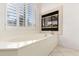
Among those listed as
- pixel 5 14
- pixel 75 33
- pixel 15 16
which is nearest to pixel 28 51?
pixel 5 14

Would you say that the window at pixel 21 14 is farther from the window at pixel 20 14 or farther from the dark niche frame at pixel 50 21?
the dark niche frame at pixel 50 21

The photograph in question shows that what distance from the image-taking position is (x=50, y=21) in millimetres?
5145

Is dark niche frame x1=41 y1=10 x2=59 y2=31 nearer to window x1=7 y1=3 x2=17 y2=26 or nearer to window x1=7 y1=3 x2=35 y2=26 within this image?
window x1=7 y1=3 x2=35 y2=26

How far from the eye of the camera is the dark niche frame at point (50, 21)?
16.2 feet

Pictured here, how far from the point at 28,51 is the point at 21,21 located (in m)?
2.47

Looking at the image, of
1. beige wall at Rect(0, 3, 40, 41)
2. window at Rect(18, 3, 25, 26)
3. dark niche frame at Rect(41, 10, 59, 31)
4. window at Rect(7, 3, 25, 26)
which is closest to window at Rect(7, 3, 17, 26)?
window at Rect(7, 3, 25, 26)

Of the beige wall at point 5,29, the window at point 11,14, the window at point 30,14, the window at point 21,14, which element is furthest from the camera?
the window at point 30,14

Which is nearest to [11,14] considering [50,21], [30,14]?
[30,14]

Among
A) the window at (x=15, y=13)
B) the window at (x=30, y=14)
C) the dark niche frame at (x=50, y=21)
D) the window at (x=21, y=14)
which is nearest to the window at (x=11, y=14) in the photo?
the window at (x=15, y=13)

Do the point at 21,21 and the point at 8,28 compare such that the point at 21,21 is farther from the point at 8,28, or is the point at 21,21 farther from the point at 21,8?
the point at 8,28

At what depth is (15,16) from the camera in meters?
3.64

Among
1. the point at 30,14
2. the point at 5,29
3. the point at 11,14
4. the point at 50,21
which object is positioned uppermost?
the point at 30,14

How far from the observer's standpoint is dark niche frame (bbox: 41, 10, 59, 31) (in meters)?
4.94

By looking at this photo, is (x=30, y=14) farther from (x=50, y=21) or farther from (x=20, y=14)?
(x=50, y=21)
